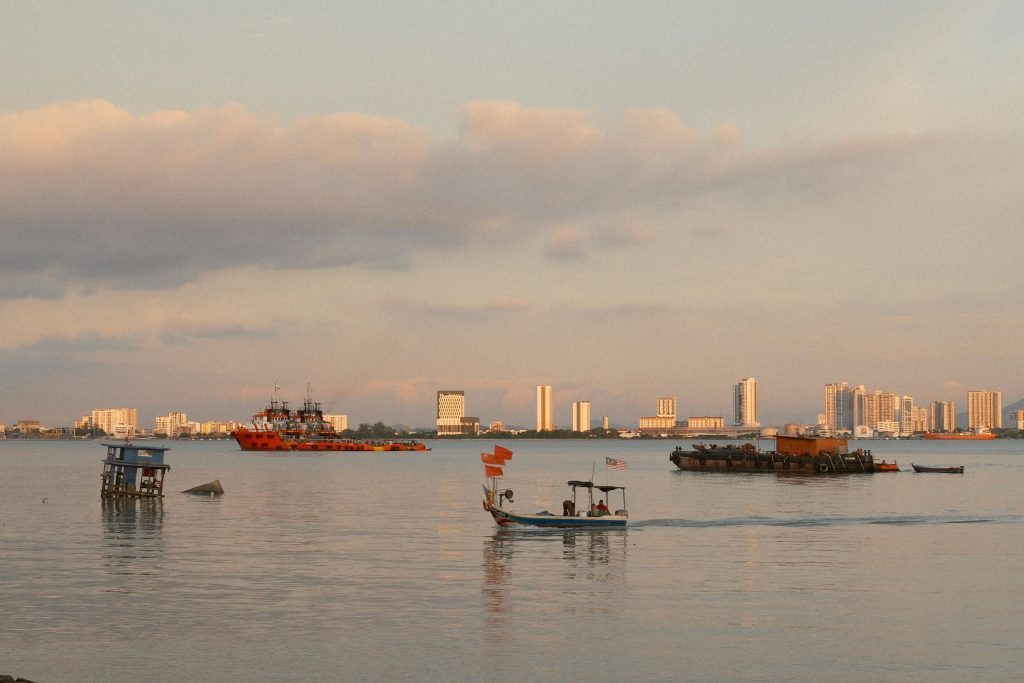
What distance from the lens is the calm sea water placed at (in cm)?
3278

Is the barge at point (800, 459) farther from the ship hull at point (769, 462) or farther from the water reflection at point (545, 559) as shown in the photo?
the water reflection at point (545, 559)

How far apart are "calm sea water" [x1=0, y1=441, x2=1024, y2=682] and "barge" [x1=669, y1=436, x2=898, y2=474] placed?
224 ft

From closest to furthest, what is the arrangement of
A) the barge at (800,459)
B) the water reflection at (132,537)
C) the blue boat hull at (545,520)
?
1. the water reflection at (132,537)
2. the blue boat hull at (545,520)
3. the barge at (800,459)

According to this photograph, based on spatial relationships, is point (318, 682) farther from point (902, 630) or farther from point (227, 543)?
point (227, 543)

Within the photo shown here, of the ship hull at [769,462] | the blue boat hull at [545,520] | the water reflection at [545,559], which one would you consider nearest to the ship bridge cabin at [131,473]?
the blue boat hull at [545,520]

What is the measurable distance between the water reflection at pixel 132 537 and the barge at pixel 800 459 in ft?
297

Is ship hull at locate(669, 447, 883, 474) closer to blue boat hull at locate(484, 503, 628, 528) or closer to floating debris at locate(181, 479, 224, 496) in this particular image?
Result: floating debris at locate(181, 479, 224, 496)

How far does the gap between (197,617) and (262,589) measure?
672cm

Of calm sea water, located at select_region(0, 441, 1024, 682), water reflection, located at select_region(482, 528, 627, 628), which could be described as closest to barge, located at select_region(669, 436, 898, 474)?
calm sea water, located at select_region(0, 441, 1024, 682)

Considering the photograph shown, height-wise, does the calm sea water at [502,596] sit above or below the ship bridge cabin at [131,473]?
below

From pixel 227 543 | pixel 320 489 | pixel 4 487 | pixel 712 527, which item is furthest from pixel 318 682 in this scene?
pixel 4 487

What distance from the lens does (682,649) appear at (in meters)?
34.8

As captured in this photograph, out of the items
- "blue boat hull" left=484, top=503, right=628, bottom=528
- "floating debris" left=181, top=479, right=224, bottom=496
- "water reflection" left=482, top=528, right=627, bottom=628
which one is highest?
"blue boat hull" left=484, top=503, right=628, bottom=528

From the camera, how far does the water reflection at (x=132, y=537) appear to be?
5231 cm
